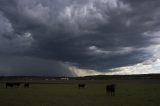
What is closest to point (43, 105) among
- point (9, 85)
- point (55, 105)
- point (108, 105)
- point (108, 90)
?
point (55, 105)

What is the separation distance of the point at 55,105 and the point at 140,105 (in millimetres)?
7555

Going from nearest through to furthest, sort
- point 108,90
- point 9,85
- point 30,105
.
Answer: point 30,105
point 108,90
point 9,85

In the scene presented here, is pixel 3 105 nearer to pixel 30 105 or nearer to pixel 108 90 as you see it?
pixel 30 105

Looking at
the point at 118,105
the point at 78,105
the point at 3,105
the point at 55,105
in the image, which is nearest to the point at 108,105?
the point at 118,105

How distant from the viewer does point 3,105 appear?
2508 cm

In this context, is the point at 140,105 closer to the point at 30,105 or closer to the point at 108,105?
the point at 108,105

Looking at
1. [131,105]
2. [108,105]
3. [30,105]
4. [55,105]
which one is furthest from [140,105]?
[30,105]

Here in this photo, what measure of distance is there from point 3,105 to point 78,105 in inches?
281

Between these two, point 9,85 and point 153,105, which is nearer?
point 153,105

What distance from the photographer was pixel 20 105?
25.0m

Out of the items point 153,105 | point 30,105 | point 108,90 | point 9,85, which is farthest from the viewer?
point 9,85

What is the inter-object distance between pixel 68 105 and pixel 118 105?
4477mm

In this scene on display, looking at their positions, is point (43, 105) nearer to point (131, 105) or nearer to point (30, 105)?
point (30, 105)

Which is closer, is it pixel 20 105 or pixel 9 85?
pixel 20 105
